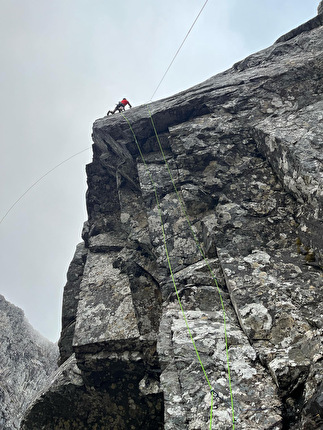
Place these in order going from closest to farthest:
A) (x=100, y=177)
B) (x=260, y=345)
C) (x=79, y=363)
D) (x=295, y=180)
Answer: (x=260, y=345) → (x=295, y=180) → (x=79, y=363) → (x=100, y=177)

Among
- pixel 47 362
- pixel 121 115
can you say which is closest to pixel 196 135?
pixel 121 115

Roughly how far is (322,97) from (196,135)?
144 inches

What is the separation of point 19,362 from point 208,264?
2296cm

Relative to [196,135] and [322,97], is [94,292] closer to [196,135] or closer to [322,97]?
[196,135]

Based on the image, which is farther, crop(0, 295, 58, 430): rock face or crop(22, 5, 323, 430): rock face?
crop(0, 295, 58, 430): rock face

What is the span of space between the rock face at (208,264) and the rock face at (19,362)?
11.2 m

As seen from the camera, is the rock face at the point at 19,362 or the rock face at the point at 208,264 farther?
the rock face at the point at 19,362

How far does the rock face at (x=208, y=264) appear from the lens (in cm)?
388

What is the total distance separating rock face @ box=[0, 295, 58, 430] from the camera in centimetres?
1695

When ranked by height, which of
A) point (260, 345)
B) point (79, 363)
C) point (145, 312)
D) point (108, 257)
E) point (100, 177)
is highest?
point (100, 177)

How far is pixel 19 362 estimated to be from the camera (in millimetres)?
22297

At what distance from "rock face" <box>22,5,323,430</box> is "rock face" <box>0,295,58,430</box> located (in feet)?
36.8

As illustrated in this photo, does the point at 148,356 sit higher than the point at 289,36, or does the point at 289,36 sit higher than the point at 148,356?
the point at 289,36

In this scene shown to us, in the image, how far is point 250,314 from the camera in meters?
4.76
